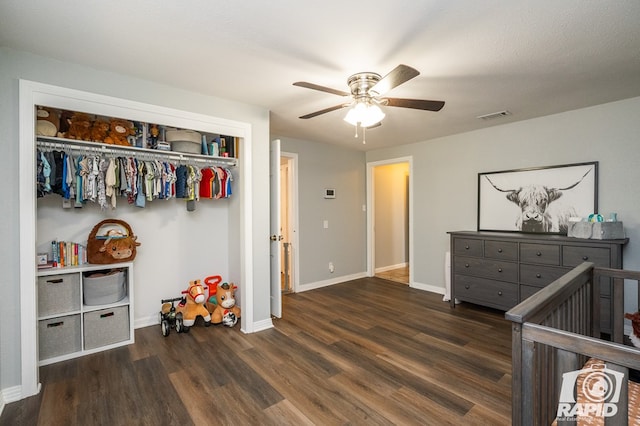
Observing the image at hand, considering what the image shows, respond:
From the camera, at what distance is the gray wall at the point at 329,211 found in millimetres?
4812

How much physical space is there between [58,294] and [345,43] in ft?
10.1

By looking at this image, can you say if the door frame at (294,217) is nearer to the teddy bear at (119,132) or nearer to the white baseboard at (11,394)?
the teddy bear at (119,132)

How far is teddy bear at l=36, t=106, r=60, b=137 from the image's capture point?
2.46m

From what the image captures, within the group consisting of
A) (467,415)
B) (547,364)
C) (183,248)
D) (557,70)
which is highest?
(557,70)

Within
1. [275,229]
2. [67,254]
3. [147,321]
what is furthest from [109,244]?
[275,229]

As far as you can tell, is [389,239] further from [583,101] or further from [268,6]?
[268,6]

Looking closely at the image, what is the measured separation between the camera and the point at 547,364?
1264 mm

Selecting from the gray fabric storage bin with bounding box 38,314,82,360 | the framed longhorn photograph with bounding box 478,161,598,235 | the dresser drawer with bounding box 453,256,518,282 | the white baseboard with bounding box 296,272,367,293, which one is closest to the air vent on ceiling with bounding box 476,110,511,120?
the framed longhorn photograph with bounding box 478,161,598,235

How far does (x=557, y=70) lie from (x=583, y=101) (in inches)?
42.1

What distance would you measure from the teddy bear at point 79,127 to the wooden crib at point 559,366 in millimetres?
3423

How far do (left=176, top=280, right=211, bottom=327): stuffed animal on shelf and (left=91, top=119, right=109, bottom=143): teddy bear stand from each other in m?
1.69

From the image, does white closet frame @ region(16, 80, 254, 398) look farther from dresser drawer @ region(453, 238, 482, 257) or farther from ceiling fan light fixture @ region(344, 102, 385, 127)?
dresser drawer @ region(453, 238, 482, 257)

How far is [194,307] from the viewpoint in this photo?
327 centimetres

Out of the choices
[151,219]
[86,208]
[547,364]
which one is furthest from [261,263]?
[547,364]
